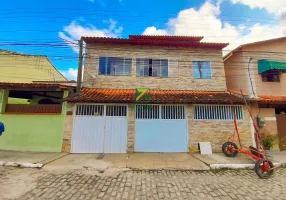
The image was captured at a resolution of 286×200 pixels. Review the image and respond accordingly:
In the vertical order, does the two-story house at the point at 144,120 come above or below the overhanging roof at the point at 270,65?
below

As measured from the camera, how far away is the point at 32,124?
8.14 meters

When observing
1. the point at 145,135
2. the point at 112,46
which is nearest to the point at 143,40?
the point at 112,46

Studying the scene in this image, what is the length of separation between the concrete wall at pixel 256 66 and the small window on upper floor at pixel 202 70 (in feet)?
8.79

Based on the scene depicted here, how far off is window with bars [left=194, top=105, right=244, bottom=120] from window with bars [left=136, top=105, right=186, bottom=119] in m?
0.92

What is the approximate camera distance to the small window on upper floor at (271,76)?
11.0 meters

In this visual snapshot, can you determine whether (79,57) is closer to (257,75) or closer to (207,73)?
(207,73)

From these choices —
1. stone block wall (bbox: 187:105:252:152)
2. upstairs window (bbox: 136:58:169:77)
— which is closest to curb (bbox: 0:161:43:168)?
stone block wall (bbox: 187:105:252:152)

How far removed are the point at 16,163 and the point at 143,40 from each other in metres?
9.68

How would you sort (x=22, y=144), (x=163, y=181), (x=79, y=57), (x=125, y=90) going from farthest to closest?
1. (x=125, y=90)
2. (x=79, y=57)
3. (x=22, y=144)
4. (x=163, y=181)

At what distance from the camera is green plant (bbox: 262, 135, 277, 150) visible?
8.80 meters

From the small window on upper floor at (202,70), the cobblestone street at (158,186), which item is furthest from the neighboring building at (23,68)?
the small window on upper floor at (202,70)

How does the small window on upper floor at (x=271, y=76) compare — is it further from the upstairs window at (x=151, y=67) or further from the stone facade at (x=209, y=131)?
the upstairs window at (x=151, y=67)

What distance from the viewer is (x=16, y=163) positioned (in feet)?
19.2

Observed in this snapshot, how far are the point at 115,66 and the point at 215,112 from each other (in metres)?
7.29
